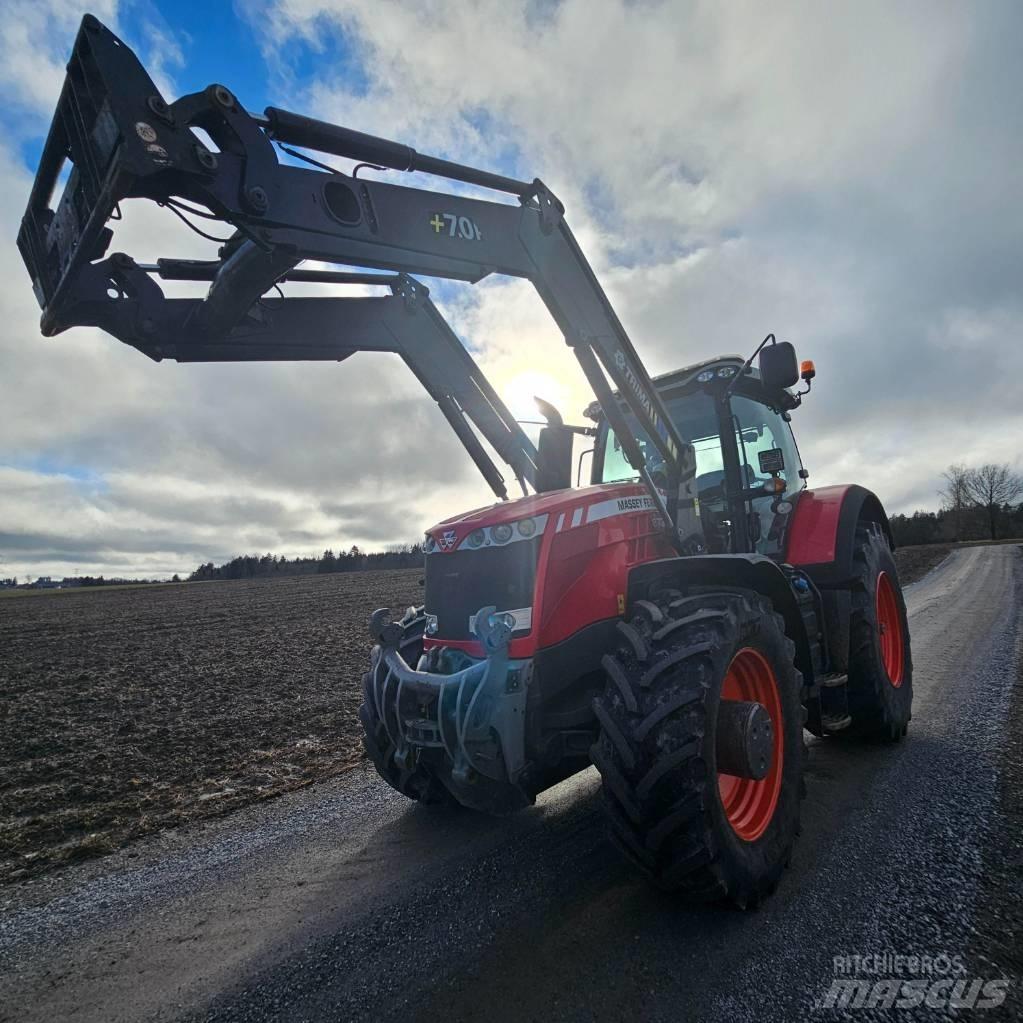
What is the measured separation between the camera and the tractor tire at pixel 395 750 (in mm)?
3467

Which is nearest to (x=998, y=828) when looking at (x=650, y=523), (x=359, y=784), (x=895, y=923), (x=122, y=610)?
(x=895, y=923)

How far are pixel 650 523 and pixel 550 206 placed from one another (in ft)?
6.09

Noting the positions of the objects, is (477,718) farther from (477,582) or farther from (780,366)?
(780,366)

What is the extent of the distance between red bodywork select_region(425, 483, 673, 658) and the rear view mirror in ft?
4.27

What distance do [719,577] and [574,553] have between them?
2.60 feet

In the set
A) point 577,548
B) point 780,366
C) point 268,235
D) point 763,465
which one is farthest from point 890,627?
point 268,235

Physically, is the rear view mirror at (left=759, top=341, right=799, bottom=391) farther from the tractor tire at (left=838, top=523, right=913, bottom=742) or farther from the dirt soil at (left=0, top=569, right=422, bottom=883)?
the dirt soil at (left=0, top=569, right=422, bottom=883)

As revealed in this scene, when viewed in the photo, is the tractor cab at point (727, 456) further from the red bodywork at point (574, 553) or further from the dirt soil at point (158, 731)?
the dirt soil at point (158, 731)

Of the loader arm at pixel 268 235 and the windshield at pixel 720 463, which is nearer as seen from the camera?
the loader arm at pixel 268 235

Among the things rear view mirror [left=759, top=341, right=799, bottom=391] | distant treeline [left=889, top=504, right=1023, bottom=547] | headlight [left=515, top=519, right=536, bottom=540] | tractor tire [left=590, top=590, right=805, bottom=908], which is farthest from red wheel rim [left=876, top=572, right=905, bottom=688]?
distant treeline [left=889, top=504, right=1023, bottom=547]

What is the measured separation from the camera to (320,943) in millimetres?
2447

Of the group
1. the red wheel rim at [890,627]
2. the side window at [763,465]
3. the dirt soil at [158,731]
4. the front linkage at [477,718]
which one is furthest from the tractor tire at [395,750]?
the red wheel rim at [890,627]

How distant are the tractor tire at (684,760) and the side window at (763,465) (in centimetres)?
184

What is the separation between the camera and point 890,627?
5.30 m
